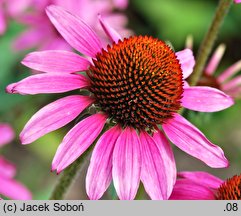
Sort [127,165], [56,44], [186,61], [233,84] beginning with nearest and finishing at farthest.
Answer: [127,165]
[186,61]
[233,84]
[56,44]

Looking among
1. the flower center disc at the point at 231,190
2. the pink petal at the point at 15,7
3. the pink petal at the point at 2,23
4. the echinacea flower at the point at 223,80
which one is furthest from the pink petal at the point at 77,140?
the pink petal at the point at 15,7

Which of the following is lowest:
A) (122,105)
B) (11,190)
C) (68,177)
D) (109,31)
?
(11,190)

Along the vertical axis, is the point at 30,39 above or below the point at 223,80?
above

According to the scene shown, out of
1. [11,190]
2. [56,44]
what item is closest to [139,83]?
[11,190]

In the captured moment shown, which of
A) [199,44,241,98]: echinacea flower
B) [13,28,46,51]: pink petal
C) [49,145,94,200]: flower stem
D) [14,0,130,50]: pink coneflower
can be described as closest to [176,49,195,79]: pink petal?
[49,145,94,200]: flower stem

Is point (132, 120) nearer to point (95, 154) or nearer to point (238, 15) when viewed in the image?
point (95, 154)

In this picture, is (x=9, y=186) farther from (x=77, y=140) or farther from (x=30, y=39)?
(x=30, y=39)

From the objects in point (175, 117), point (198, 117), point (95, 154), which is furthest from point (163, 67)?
point (198, 117)
